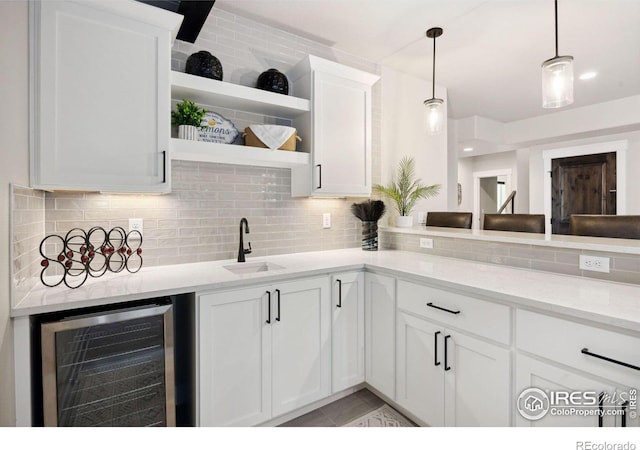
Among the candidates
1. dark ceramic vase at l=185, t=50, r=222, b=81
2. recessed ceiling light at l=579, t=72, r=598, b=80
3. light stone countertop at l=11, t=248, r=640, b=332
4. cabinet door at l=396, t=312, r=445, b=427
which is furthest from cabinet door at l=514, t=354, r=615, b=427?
recessed ceiling light at l=579, t=72, r=598, b=80

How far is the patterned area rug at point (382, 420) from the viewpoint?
1944 millimetres

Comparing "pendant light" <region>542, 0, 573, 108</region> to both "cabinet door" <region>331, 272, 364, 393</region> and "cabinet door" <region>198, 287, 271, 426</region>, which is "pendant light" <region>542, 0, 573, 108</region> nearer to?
"cabinet door" <region>331, 272, 364, 393</region>

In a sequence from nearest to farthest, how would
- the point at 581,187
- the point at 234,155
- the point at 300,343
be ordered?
the point at 300,343
the point at 234,155
the point at 581,187

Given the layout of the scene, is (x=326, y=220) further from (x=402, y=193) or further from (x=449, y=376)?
(x=449, y=376)

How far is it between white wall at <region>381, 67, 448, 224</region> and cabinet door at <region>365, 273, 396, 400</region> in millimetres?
1264

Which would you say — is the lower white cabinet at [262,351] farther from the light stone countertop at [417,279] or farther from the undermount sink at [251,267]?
the undermount sink at [251,267]

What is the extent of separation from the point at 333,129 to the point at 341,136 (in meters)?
0.09

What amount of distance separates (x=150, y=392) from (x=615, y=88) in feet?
18.3

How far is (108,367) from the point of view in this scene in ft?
4.62

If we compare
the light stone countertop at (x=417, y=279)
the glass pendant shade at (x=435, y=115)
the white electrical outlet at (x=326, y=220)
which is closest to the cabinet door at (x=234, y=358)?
the light stone countertop at (x=417, y=279)

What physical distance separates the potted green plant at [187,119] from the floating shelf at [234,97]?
10cm

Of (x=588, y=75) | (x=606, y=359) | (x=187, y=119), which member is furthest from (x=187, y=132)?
(x=588, y=75)

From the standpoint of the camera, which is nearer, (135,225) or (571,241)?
(571,241)
